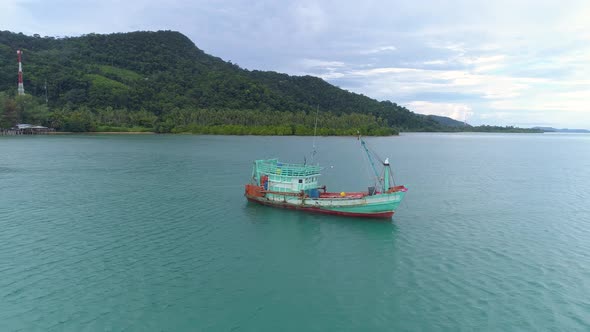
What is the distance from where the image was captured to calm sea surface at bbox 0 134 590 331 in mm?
21109

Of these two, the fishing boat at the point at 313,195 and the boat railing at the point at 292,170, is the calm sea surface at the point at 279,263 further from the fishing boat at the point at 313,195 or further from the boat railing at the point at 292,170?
the boat railing at the point at 292,170

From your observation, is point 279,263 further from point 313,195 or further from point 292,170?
point 292,170

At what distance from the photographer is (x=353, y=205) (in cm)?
4069

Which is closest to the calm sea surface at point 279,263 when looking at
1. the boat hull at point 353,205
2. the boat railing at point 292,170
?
the boat hull at point 353,205

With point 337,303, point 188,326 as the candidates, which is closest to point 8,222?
point 188,326

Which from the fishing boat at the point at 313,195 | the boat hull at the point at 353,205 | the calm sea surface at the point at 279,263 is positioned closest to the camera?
the calm sea surface at the point at 279,263

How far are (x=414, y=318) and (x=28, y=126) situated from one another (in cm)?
20119

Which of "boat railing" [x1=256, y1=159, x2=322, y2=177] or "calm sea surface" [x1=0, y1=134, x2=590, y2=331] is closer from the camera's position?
"calm sea surface" [x1=0, y1=134, x2=590, y2=331]

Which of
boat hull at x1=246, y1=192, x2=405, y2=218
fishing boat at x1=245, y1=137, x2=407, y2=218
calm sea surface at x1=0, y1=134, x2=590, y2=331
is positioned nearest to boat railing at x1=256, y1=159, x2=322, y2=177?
fishing boat at x1=245, y1=137, x2=407, y2=218

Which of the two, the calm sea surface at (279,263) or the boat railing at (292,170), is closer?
the calm sea surface at (279,263)

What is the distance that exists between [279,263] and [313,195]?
52.5 ft

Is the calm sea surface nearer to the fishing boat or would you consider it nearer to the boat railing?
the fishing boat

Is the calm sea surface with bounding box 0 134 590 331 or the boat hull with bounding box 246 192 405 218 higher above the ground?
the boat hull with bounding box 246 192 405 218

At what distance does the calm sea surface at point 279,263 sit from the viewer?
21109 mm
